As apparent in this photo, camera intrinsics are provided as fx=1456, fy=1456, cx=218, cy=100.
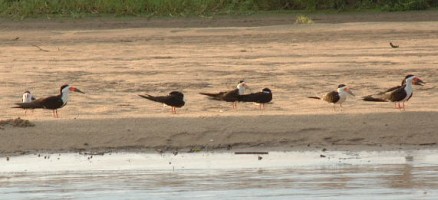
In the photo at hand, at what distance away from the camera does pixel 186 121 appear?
55.9ft

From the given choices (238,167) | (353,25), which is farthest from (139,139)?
(353,25)

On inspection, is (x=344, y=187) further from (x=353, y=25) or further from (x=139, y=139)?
(x=353, y=25)

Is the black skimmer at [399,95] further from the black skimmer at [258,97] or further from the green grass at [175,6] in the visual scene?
the green grass at [175,6]

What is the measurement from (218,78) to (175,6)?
43.8ft

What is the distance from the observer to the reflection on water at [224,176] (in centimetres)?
1322

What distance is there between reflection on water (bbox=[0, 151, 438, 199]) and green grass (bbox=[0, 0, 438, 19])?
62.7ft

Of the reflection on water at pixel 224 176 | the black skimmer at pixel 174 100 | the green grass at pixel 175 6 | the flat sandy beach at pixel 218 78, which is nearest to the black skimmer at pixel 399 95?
the flat sandy beach at pixel 218 78

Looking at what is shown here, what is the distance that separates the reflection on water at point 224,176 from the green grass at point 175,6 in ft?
62.7

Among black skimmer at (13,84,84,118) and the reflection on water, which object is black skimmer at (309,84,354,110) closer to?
the reflection on water

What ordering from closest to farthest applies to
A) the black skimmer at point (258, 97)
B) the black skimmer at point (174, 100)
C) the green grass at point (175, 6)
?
the black skimmer at point (174, 100), the black skimmer at point (258, 97), the green grass at point (175, 6)

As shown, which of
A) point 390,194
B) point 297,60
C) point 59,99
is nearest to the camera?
point 390,194

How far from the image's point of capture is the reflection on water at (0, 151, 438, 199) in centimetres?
1322

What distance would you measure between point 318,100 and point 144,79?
3.90 m

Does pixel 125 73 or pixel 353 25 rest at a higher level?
pixel 353 25
